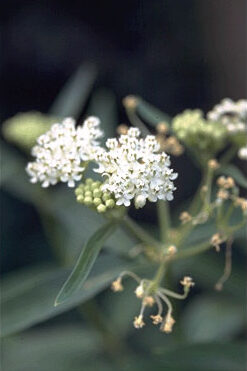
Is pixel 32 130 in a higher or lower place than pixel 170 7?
lower

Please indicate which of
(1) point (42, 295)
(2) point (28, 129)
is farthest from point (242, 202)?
(2) point (28, 129)

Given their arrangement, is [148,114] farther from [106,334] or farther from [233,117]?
[106,334]

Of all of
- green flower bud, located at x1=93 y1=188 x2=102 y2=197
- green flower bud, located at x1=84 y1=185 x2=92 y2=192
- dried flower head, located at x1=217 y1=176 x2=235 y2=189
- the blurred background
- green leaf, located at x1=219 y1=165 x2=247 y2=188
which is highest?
the blurred background

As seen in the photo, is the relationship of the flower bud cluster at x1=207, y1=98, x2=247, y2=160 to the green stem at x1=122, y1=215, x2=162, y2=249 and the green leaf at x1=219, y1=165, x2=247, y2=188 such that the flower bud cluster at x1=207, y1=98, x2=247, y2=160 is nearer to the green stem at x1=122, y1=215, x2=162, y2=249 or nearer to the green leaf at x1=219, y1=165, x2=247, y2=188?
the green leaf at x1=219, y1=165, x2=247, y2=188

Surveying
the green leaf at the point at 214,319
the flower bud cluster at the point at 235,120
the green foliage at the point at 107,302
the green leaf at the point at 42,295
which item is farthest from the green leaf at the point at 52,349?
the flower bud cluster at the point at 235,120

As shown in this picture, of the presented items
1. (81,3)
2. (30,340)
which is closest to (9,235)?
(30,340)

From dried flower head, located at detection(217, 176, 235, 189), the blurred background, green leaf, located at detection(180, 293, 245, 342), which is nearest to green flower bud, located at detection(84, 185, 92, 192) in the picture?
dried flower head, located at detection(217, 176, 235, 189)

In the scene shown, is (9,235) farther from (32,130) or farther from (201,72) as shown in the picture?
(201,72)
